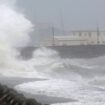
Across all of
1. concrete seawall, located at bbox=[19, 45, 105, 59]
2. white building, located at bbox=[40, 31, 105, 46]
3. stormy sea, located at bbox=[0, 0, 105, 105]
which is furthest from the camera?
white building, located at bbox=[40, 31, 105, 46]

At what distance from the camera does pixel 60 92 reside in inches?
695

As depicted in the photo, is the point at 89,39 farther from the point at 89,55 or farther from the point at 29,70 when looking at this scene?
the point at 29,70

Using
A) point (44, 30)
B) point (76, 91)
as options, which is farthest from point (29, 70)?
point (44, 30)

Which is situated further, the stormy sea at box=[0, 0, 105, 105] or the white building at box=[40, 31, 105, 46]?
the white building at box=[40, 31, 105, 46]

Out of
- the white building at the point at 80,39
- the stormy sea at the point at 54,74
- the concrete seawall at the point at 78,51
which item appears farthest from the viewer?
the white building at the point at 80,39

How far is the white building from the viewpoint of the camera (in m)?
65.8

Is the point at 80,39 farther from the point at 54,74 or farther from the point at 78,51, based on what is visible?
the point at 54,74

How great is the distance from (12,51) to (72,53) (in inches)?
463

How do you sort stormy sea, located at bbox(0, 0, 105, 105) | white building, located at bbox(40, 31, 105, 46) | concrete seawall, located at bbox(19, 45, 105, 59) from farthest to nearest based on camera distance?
1. white building, located at bbox(40, 31, 105, 46)
2. concrete seawall, located at bbox(19, 45, 105, 59)
3. stormy sea, located at bbox(0, 0, 105, 105)

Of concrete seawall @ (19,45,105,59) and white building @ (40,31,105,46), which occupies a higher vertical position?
white building @ (40,31,105,46)

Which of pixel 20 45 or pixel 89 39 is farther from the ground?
pixel 89 39

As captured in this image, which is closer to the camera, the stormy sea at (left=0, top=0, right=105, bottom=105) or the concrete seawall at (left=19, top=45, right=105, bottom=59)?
the stormy sea at (left=0, top=0, right=105, bottom=105)

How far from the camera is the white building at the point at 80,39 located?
6576 centimetres

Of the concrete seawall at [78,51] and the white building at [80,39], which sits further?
the white building at [80,39]
